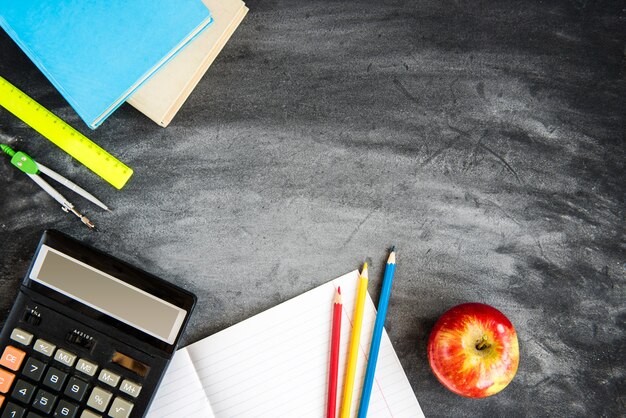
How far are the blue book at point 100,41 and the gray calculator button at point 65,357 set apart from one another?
11.7 inches

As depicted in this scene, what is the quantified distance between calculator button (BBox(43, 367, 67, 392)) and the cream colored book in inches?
13.9

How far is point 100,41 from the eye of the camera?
2.33 feet

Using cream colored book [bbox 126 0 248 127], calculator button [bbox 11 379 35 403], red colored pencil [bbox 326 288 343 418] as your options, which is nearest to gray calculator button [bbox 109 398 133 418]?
calculator button [bbox 11 379 35 403]

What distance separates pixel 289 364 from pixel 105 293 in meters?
0.27

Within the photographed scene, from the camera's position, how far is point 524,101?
80 centimetres

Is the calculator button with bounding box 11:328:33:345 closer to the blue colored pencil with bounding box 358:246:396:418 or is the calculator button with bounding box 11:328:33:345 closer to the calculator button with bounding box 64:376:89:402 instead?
the calculator button with bounding box 64:376:89:402

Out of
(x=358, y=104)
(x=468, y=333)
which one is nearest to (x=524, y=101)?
(x=358, y=104)

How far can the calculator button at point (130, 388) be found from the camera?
686 mm

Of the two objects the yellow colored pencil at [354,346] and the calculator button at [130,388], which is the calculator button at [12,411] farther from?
the yellow colored pencil at [354,346]

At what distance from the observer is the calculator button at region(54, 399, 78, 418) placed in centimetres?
68

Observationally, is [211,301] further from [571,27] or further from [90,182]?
[571,27]

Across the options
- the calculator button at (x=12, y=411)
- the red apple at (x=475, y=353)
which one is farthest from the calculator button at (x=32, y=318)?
the red apple at (x=475, y=353)

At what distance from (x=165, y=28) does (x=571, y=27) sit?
23.3 inches

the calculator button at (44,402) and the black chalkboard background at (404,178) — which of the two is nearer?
the calculator button at (44,402)
